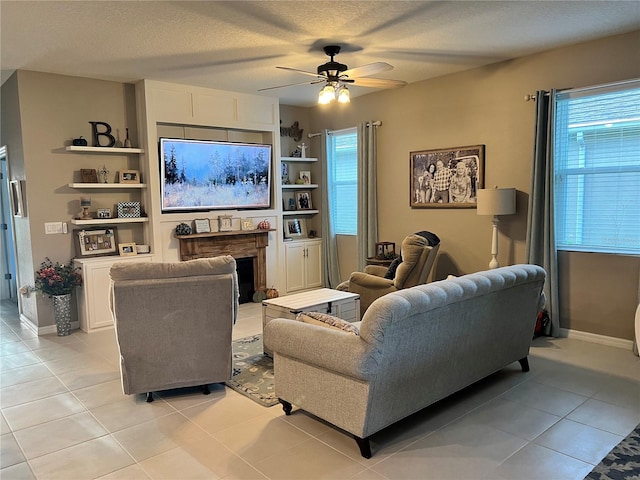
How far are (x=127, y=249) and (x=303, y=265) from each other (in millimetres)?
2604

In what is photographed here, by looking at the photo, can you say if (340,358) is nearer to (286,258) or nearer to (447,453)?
(447,453)

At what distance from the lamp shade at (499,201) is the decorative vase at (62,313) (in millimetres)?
4531

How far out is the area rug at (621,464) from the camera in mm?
2352

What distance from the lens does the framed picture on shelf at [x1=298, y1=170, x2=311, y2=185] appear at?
7.36 meters

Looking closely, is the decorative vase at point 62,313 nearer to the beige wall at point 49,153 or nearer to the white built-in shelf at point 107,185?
the beige wall at point 49,153

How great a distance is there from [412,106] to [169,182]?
3.18 meters

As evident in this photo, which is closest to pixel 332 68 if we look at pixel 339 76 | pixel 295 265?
pixel 339 76

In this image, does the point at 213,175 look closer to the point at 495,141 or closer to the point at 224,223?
the point at 224,223

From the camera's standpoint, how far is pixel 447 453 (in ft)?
8.48

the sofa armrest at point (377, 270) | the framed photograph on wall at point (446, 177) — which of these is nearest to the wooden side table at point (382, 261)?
the sofa armrest at point (377, 270)

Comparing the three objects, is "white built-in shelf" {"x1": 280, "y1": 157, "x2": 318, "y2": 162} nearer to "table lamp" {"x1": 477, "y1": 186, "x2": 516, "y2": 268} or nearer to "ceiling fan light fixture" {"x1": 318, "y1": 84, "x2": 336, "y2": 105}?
"ceiling fan light fixture" {"x1": 318, "y1": 84, "x2": 336, "y2": 105}

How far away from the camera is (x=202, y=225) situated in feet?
19.8

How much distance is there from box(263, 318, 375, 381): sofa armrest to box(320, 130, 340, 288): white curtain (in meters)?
4.21

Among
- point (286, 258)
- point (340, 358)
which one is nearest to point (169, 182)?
point (286, 258)
